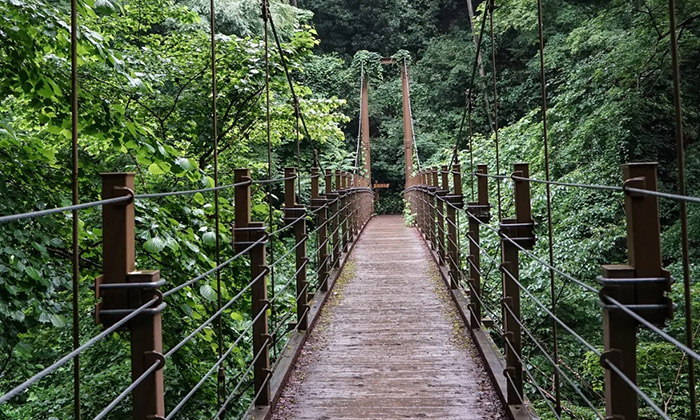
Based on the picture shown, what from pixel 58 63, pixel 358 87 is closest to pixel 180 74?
pixel 58 63

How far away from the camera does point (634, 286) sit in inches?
45.9

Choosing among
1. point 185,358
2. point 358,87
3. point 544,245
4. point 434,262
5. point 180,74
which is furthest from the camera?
point 358,87

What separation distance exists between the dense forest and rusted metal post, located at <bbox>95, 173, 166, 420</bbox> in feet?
3.01

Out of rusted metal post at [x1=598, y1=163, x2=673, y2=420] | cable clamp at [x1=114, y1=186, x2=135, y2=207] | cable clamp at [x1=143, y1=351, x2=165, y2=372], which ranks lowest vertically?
cable clamp at [x1=143, y1=351, x2=165, y2=372]

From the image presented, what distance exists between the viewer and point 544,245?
662 centimetres

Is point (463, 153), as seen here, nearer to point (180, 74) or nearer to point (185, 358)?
point (180, 74)

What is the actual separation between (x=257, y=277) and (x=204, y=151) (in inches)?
124

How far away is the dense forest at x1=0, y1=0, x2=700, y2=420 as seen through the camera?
7.02ft

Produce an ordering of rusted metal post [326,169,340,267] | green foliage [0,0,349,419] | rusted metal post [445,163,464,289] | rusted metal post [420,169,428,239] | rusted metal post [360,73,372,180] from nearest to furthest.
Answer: green foliage [0,0,349,419] < rusted metal post [445,163,464,289] < rusted metal post [326,169,340,267] < rusted metal post [420,169,428,239] < rusted metal post [360,73,372,180]

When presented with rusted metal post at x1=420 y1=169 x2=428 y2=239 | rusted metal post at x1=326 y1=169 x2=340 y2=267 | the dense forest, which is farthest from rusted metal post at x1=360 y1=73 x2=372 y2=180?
rusted metal post at x1=326 y1=169 x2=340 y2=267

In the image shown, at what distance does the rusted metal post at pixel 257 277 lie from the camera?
2092 mm

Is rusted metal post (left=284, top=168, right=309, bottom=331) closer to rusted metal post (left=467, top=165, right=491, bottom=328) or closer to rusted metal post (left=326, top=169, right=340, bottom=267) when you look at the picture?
rusted metal post (left=467, top=165, right=491, bottom=328)

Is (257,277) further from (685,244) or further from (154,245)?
(685,244)

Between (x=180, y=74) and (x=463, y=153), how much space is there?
25.4 feet
